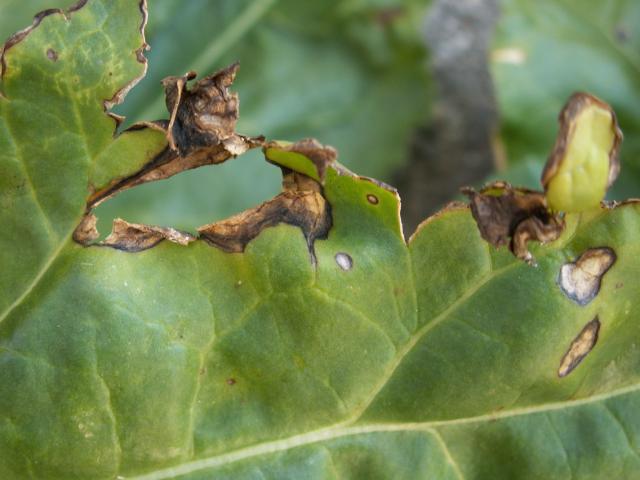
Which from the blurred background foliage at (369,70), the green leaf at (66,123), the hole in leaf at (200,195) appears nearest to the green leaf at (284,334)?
the green leaf at (66,123)

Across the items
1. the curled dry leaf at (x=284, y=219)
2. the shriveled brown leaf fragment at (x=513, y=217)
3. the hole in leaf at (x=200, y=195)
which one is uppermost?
the shriveled brown leaf fragment at (x=513, y=217)

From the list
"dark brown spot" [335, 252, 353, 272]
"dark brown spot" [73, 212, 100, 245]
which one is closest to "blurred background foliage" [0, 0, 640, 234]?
"dark brown spot" [73, 212, 100, 245]

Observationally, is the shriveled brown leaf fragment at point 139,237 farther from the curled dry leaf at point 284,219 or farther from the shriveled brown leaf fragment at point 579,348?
the shriveled brown leaf fragment at point 579,348

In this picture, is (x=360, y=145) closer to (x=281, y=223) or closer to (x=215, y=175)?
(x=215, y=175)

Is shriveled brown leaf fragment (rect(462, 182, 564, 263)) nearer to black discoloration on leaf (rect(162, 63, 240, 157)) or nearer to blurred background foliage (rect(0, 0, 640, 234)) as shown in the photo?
black discoloration on leaf (rect(162, 63, 240, 157))

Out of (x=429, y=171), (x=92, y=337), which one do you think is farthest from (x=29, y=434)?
(x=429, y=171)
